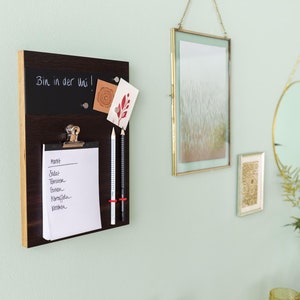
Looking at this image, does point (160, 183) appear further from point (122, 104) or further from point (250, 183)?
point (250, 183)

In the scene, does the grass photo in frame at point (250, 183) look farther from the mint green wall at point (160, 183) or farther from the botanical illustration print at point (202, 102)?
the botanical illustration print at point (202, 102)

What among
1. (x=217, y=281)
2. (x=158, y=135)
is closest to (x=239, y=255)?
(x=217, y=281)

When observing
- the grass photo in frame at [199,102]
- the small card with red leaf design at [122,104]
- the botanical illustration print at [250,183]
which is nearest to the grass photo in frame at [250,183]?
the botanical illustration print at [250,183]

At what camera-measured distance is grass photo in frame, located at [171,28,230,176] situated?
126 centimetres

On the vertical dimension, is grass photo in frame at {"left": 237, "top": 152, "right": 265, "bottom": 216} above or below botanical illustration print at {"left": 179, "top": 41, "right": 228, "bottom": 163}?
below

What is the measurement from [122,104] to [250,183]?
2.22 feet

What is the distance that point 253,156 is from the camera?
1.56 m

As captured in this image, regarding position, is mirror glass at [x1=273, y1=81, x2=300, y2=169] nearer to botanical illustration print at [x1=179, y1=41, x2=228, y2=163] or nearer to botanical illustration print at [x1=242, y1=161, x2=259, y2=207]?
botanical illustration print at [x1=242, y1=161, x2=259, y2=207]

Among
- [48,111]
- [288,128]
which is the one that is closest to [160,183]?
[48,111]

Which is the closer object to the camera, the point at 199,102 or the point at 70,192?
the point at 70,192

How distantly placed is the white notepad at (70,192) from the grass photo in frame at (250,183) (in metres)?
0.64

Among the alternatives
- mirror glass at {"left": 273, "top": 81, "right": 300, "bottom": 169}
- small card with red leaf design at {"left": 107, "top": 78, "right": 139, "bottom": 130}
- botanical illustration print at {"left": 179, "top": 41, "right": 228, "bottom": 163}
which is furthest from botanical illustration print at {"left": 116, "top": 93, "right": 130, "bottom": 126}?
mirror glass at {"left": 273, "top": 81, "right": 300, "bottom": 169}

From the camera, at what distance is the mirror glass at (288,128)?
1.68 m

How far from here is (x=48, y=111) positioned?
0.94 m
